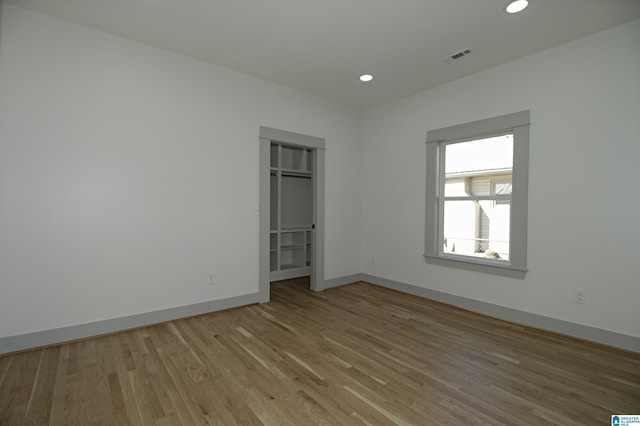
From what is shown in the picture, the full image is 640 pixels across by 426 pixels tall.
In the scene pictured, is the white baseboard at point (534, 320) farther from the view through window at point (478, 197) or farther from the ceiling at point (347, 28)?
the ceiling at point (347, 28)

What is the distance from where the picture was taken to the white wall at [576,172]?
264 cm

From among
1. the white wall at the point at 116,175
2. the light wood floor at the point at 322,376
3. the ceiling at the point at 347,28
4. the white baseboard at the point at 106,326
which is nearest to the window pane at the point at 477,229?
the light wood floor at the point at 322,376

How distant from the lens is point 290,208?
5.60 meters

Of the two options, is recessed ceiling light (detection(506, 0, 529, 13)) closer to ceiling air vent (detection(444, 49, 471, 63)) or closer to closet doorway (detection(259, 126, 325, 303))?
ceiling air vent (detection(444, 49, 471, 63))

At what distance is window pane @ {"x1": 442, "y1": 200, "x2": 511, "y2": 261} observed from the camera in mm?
3494

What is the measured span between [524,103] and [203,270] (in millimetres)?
4145

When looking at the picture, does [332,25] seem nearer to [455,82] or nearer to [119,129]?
[455,82]

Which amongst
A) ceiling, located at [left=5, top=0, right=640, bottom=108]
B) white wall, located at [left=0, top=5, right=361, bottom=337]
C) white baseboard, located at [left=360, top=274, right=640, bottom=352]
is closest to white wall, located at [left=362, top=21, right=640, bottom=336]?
white baseboard, located at [left=360, top=274, right=640, bottom=352]

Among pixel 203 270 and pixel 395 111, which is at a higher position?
pixel 395 111

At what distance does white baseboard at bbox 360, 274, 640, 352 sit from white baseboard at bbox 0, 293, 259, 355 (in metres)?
2.58

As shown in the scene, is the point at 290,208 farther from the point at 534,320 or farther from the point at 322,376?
the point at 534,320

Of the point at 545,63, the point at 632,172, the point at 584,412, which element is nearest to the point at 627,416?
the point at 584,412

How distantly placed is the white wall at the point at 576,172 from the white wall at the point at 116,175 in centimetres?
283

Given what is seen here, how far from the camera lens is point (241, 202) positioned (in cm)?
374
